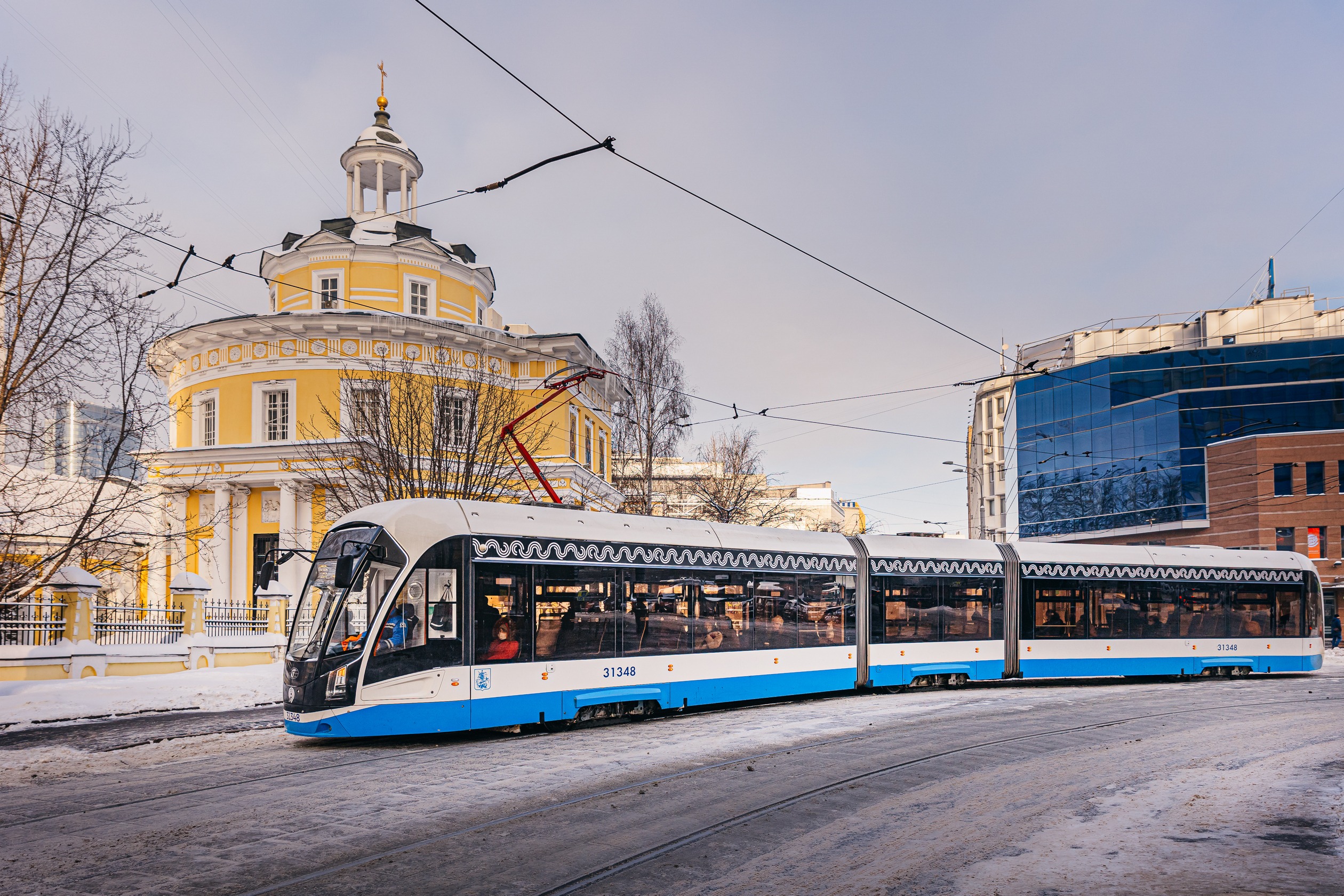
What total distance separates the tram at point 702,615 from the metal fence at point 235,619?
12.4 metres

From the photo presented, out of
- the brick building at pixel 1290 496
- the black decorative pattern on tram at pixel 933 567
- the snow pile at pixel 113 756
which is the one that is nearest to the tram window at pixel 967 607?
the black decorative pattern on tram at pixel 933 567

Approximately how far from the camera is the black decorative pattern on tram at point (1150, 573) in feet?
72.1

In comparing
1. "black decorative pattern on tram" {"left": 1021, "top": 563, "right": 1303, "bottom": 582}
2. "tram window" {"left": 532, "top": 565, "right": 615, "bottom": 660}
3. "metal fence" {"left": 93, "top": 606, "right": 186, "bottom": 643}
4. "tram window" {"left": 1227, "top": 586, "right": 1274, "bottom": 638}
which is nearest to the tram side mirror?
"tram window" {"left": 532, "top": 565, "right": 615, "bottom": 660}

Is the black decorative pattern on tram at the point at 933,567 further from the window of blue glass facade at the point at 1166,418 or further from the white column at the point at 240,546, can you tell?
the window of blue glass facade at the point at 1166,418

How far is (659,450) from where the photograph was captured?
39.2m

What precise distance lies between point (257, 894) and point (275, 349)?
3518 cm

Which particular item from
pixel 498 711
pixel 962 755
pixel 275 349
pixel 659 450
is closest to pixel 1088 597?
pixel 962 755

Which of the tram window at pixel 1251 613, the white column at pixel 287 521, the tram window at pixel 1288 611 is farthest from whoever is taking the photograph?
the white column at pixel 287 521

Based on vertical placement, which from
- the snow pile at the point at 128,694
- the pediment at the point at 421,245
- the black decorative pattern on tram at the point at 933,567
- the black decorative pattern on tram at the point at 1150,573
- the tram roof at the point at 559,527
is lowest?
the snow pile at the point at 128,694

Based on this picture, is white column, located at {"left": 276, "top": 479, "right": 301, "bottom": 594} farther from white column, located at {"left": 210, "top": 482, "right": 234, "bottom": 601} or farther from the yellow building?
white column, located at {"left": 210, "top": 482, "right": 234, "bottom": 601}

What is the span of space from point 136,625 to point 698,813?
62.4 feet

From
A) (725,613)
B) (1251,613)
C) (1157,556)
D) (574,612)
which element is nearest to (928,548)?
(725,613)

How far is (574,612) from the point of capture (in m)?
14.3

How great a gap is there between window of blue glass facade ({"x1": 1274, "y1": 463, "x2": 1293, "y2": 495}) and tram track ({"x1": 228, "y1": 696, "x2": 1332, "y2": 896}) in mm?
51724
